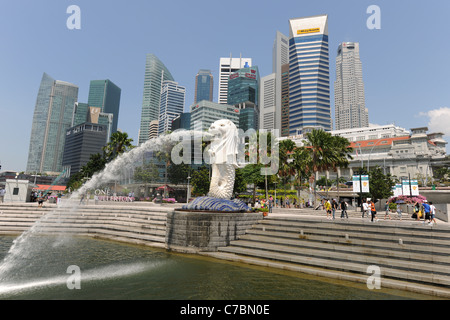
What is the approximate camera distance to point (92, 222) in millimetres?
19234

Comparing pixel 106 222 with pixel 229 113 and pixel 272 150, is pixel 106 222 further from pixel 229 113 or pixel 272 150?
pixel 229 113

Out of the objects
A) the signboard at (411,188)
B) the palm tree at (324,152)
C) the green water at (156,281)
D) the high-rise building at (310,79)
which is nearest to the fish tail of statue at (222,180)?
the green water at (156,281)

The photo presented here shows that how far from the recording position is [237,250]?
1251 cm

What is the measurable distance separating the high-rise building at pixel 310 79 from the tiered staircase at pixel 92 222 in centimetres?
13599

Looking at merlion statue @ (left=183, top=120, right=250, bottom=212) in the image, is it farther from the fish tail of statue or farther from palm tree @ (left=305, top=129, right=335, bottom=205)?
palm tree @ (left=305, top=129, right=335, bottom=205)

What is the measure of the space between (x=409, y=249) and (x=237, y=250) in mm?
7368

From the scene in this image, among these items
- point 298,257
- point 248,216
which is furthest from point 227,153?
point 298,257

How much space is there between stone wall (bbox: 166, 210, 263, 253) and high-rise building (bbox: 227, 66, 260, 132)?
552ft

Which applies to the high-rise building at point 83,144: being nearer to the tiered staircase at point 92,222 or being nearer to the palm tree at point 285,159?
the palm tree at point 285,159

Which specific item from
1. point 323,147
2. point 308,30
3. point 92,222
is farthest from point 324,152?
point 308,30

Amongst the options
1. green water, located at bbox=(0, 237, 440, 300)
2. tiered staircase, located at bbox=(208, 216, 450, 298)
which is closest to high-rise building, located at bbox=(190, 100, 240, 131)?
tiered staircase, located at bbox=(208, 216, 450, 298)

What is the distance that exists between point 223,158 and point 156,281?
8635 mm
